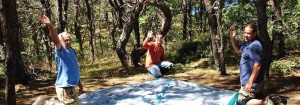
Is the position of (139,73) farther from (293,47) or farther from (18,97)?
(293,47)

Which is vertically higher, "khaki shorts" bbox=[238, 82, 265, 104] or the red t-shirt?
the red t-shirt

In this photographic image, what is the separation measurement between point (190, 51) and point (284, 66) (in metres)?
6.92

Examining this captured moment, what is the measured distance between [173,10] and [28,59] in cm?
1451

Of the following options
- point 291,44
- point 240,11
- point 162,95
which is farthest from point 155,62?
point 291,44

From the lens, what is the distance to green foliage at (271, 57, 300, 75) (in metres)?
12.9

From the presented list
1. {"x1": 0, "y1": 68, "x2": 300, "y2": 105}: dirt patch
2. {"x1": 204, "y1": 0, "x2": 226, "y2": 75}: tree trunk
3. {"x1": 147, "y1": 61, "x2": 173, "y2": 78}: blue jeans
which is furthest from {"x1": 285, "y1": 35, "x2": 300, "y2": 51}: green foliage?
{"x1": 147, "y1": 61, "x2": 173, "y2": 78}: blue jeans

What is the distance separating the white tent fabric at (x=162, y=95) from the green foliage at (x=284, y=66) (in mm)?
5127

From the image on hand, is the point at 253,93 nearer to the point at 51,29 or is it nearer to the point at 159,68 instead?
the point at 51,29

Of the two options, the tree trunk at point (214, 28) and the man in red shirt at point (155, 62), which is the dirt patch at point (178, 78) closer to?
the tree trunk at point (214, 28)

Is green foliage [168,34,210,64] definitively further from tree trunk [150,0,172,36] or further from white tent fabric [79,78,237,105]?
white tent fabric [79,78,237,105]

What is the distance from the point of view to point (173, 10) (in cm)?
2867

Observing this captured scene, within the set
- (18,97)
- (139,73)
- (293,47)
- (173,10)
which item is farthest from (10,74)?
(173,10)

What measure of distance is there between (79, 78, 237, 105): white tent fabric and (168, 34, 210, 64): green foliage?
9268mm

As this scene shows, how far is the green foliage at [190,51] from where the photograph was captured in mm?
18641
